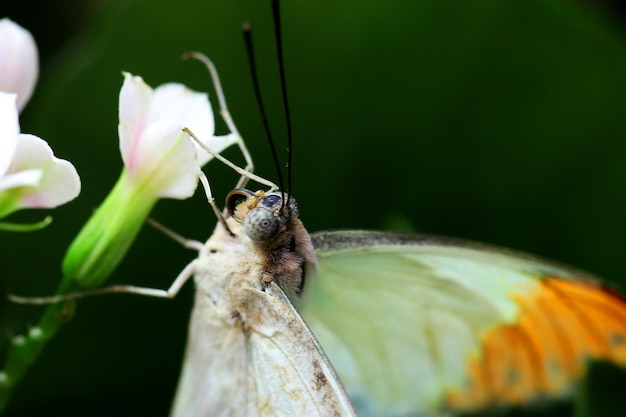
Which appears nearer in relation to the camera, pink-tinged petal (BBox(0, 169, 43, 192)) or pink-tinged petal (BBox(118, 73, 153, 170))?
pink-tinged petal (BBox(0, 169, 43, 192))

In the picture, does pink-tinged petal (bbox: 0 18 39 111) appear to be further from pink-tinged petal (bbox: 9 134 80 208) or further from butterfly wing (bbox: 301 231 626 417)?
butterfly wing (bbox: 301 231 626 417)

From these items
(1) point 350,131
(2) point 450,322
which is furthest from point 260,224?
(1) point 350,131

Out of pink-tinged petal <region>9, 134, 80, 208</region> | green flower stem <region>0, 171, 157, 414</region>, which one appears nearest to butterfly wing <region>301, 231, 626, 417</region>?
green flower stem <region>0, 171, 157, 414</region>

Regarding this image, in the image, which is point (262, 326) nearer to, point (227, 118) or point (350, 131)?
point (227, 118)

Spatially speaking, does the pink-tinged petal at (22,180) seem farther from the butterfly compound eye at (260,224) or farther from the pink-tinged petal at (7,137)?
the butterfly compound eye at (260,224)

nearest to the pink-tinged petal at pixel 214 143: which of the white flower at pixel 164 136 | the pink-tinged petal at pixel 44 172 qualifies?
the white flower at pixel 164 136

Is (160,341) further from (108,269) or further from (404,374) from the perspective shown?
(108,269)
